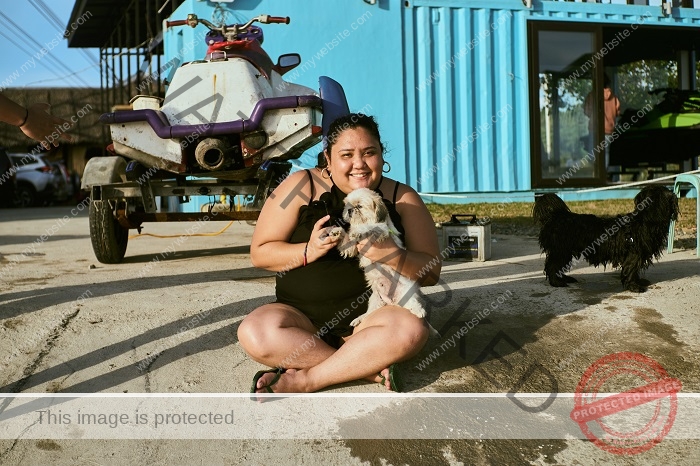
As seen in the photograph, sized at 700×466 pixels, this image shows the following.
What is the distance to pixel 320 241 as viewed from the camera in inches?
104

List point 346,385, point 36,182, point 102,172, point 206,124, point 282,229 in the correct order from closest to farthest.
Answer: point 346,385
point 282,229
point 206,124
point 102,172
point 36,182

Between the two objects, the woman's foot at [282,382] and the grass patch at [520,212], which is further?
the grass patch at [520,212]

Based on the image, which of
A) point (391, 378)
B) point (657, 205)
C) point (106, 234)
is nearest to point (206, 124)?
point (106, 234)

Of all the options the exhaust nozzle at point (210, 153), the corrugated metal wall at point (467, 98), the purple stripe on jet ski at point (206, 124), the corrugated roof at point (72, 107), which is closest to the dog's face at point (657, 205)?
the purple stripe on jet ski at point (206, 124)

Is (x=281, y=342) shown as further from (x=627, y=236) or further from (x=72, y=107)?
(x=72, y=107)

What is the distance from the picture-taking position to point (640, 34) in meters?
11.9

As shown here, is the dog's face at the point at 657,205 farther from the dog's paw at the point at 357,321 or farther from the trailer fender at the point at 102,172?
the trailer fender at the point at 102,172

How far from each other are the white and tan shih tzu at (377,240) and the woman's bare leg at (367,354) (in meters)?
0.09

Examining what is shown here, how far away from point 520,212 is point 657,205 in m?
5.11

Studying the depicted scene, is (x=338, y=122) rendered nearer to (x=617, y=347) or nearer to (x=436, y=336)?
(x=436, y=336)

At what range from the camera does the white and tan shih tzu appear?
8.73 feet

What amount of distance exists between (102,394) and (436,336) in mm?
1643

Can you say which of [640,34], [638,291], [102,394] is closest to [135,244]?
[102,394]

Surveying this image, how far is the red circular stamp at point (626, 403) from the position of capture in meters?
2.35
